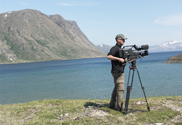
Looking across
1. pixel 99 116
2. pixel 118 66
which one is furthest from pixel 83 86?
pixel 99 116

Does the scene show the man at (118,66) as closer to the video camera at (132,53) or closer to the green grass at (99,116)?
the video camera at (132,53)

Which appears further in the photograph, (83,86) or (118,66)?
(83,86)

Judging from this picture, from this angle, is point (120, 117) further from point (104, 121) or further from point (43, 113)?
point (43, 113)

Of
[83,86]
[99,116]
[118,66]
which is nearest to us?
[99,116]

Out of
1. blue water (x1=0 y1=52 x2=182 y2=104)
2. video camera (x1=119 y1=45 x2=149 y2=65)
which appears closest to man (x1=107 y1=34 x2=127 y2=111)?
video camera (x1=119 y1=45 x2=149 y2=65)

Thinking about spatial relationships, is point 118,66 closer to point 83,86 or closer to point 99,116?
point 99,116

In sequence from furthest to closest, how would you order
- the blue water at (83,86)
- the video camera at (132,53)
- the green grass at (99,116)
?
the blue water at (83,86), the video camera at (132,53), the green grass at (99,116)

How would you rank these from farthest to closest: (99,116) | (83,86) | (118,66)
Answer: (83,86) < (118,66) < (99,116)

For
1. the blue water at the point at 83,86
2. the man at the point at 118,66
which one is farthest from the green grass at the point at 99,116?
the blue water at the point at 83,86

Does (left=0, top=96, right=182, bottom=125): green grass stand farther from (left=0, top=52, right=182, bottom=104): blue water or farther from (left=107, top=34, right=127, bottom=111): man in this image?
(left=0, top=52, right=182, bottom=104): blue water

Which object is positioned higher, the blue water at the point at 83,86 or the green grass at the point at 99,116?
the green grass at the point at 99,116

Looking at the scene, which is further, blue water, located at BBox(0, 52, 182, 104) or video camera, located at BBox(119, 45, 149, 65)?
blue water, located at BBox(0, 52, 182, 104)

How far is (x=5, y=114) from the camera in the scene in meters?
9.38

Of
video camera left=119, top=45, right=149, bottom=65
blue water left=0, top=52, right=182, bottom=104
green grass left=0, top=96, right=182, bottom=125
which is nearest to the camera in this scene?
green grass left=0, top=96, right=182, bottom=125
